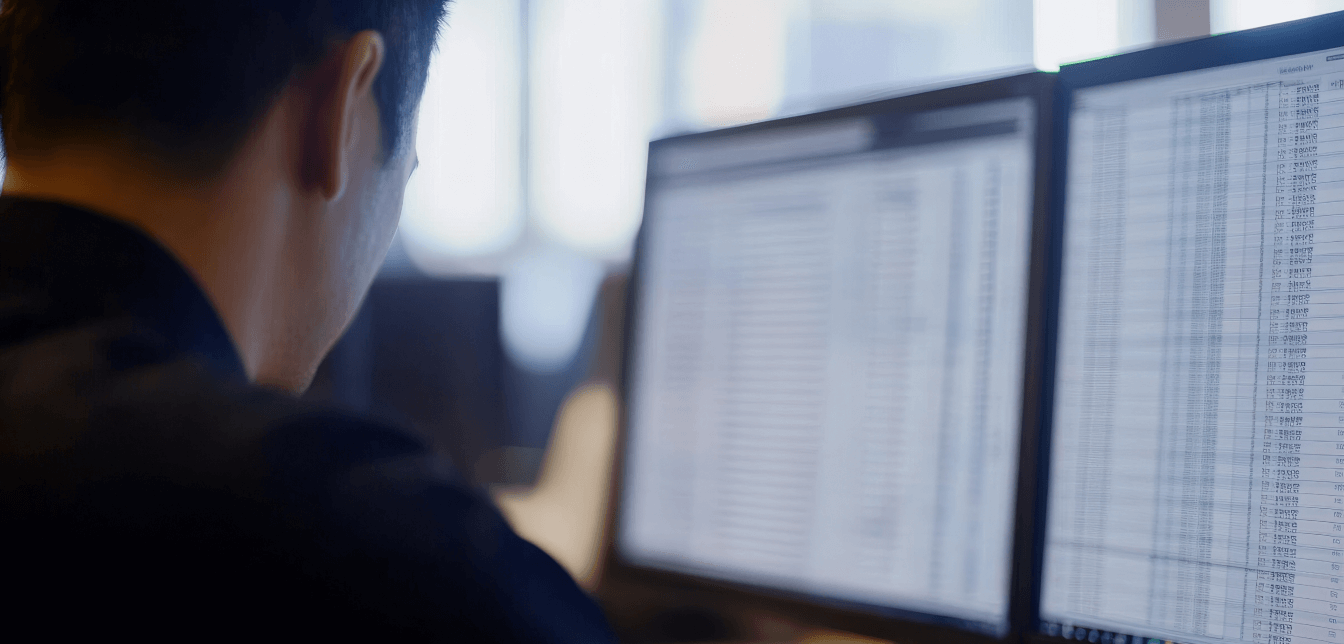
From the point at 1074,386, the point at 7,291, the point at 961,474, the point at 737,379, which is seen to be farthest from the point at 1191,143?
the point at 7,291

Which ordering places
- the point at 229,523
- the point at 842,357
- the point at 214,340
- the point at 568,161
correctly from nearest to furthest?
the point at 229,523, the point at 214,340, the point at 842,357, the point at 568,161

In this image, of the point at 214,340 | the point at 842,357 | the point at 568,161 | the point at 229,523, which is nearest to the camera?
the point at 229,523

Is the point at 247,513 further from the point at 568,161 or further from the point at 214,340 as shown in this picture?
the point at 568,161

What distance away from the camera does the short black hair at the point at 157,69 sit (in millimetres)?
482

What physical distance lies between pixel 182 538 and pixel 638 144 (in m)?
2.73

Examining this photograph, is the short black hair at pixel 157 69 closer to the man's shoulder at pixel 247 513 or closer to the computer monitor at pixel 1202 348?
the man's shoulder at pixel 247 513

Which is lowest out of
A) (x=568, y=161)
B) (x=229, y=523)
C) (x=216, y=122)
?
(x=229, y=523)

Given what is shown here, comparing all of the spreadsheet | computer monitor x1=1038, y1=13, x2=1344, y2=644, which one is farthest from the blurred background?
computer monitor x1=1038, y1=13, x2=1344, y2=644

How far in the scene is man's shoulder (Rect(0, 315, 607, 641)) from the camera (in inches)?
13.4

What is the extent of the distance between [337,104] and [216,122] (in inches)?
2.6

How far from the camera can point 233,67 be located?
498 mm

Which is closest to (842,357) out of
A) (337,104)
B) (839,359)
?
(839,359)

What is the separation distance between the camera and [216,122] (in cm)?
49

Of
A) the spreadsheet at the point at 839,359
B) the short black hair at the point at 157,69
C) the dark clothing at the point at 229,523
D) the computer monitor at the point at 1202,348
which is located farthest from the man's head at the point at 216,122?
the computer monitor at the point at 1202,348
